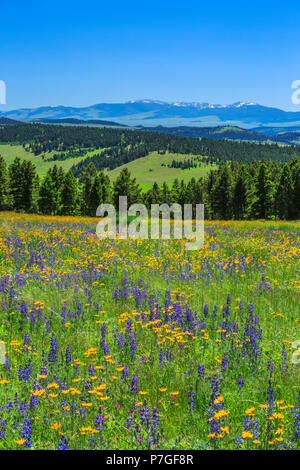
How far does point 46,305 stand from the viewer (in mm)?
7355

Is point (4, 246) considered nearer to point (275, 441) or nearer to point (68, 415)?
point (68, 415)

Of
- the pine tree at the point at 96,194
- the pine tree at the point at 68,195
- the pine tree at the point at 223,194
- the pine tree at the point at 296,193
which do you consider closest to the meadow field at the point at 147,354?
the pine tree at the point at 96,194

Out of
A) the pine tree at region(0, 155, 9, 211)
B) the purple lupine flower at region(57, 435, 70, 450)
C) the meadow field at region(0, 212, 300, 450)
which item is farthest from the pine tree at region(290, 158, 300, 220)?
the purple lupine flower at region(57, 435, 70, 450)

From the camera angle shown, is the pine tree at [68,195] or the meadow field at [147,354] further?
the pine tree at [68,195]

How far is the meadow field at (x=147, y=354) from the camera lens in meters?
3.81

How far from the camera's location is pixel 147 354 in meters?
5.59

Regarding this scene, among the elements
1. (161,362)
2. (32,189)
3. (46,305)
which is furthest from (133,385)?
(32,189)

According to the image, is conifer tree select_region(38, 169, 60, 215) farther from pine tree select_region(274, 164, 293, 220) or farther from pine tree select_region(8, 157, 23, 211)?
pine tree select_region(274, 164, 293, 220)

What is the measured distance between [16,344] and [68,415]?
1.96 meters

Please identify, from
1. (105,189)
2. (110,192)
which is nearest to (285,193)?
(110,192)

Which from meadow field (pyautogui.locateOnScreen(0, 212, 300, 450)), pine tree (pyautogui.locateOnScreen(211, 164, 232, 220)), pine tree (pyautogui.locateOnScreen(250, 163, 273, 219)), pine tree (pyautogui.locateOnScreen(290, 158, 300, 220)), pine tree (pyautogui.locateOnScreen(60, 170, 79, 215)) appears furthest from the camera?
pine tree (pyautogui.locateOnScreen(211, 164, 232, 220))

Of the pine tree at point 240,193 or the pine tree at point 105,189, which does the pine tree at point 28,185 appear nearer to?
the pine tree at point 105,189

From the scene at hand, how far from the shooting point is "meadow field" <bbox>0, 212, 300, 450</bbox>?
3807 millimetres

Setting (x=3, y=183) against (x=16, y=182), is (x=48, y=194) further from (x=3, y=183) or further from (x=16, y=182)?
(x=3, y=183)
